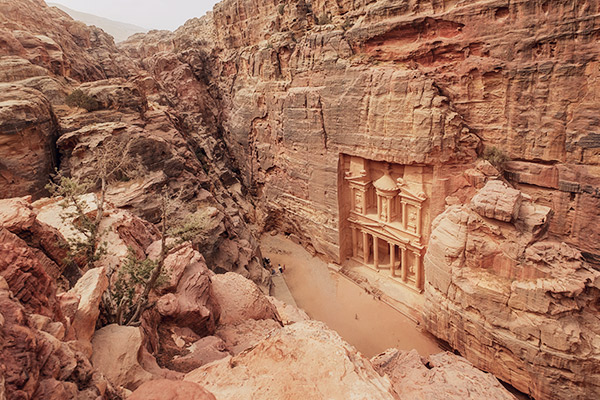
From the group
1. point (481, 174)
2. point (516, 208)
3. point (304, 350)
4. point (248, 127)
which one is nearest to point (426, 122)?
point (481, 174)

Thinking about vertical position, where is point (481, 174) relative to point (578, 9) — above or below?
below

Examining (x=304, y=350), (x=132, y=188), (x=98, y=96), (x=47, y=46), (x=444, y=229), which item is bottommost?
(x=444, y=229)

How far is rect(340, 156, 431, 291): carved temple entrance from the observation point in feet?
49.4

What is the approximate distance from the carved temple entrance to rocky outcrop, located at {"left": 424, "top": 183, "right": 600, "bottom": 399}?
3.24m

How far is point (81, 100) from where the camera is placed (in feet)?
51.2

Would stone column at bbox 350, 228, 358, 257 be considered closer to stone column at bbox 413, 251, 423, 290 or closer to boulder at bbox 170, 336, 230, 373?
stone column at bbox 413, 251, 423, 290

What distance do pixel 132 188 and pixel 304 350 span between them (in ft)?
37.9

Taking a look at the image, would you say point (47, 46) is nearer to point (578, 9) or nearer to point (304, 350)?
point (304, 350)

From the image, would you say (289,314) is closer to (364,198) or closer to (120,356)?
(120,356)

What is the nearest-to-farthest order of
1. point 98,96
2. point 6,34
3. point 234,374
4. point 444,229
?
point 234,374, point 444,229, point 98,96, point 6,34

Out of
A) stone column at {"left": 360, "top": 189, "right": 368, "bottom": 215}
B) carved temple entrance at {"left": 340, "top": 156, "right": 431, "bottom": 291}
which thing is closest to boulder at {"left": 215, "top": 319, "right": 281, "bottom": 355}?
carved temple entrance at {"left": 340, "top": 156, "right": 431, "bottom": 291}

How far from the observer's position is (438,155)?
13719 mm

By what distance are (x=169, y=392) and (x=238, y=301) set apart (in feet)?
20.4

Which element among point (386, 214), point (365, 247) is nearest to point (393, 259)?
point (365, 247)
